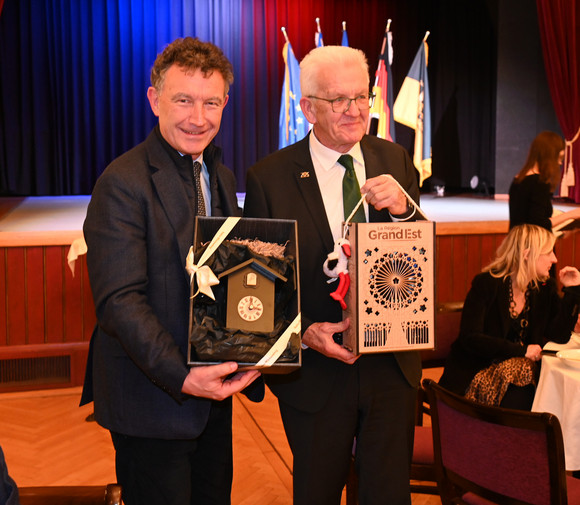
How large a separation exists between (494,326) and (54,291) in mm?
2863

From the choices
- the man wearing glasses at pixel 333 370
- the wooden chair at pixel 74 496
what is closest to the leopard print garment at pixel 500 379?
the man wearing glasses at pixel 333 370

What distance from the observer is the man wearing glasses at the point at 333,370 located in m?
1.81

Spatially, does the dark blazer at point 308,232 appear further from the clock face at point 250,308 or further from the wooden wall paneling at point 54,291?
the wooden wall paneling at point 54,291

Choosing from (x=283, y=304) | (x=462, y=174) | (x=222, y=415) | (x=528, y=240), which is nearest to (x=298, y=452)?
(x=222, y=415)

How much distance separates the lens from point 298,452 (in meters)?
1.83

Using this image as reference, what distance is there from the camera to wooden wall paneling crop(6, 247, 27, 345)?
4.46 metres

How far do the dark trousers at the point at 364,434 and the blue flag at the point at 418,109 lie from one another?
7872 millimetres

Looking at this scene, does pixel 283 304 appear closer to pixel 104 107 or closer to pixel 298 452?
pixel 298 452

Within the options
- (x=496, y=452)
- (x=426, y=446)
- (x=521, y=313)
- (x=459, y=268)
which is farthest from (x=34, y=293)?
(x=496, y=452)

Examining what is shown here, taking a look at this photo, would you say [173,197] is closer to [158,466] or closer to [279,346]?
[279,346]

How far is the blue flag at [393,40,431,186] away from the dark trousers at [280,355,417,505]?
7872mm

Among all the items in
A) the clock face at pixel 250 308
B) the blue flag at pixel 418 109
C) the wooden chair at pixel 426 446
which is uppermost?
the blue flag at pixel 418 109

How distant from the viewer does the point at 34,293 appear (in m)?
4.52

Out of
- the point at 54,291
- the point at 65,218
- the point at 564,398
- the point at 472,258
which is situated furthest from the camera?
the point at 65,218
